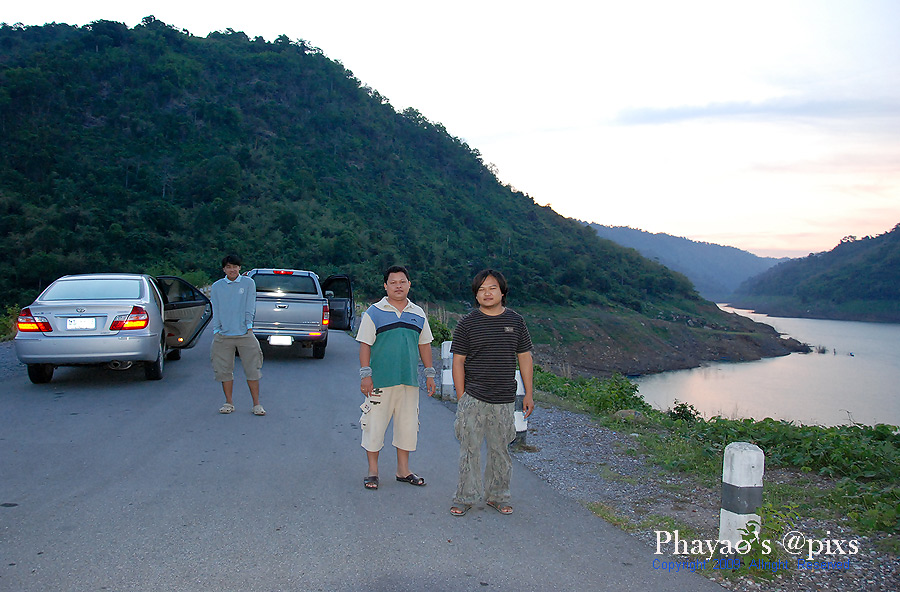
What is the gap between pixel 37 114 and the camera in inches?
2542

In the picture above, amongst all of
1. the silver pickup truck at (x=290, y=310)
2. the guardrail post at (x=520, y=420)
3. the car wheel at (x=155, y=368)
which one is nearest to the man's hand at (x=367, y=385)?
the guardrail post at (x=520, y=420)

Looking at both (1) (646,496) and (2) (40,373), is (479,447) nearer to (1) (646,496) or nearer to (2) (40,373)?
(1) (646,496)

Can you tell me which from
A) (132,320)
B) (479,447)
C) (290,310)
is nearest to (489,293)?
(479,447)

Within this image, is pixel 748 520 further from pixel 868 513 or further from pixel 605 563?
pixel 868 513

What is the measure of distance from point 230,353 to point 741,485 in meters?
6.14

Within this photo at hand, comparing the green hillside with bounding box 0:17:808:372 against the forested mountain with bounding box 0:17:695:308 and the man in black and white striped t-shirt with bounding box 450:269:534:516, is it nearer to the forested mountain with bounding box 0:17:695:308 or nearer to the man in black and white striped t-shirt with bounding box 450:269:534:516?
the forested mountain with bounding box 0:17:695:308

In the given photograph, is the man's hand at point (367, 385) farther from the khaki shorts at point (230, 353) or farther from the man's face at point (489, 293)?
the khaki shorts at point (230, 353)

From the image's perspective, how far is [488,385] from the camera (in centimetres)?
477

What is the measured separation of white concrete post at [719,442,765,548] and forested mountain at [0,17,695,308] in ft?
142

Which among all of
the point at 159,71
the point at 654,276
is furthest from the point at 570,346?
the point at 159,71

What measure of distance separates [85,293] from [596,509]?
8.19 metres

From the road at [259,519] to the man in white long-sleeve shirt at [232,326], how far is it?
53 cm

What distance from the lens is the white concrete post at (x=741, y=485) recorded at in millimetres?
3926

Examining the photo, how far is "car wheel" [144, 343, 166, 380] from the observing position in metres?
9.97
